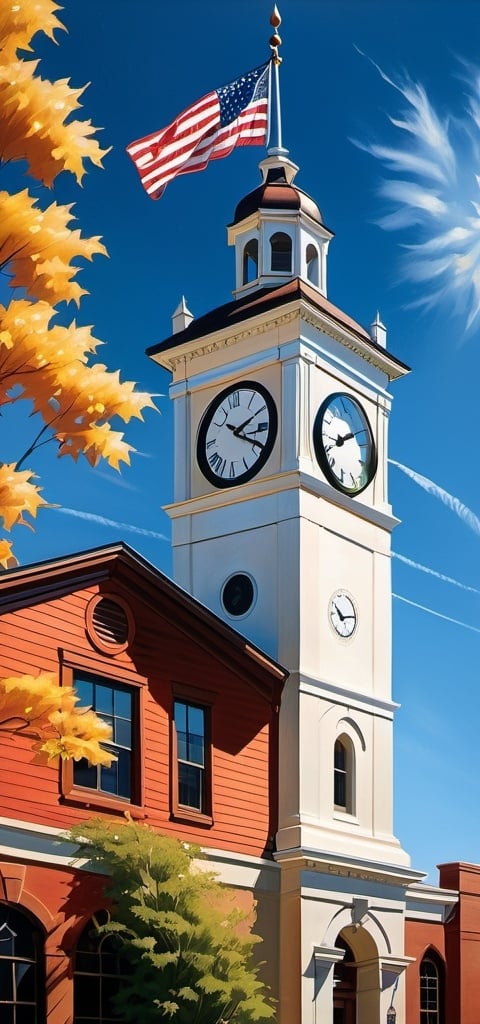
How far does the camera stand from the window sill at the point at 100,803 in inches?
975

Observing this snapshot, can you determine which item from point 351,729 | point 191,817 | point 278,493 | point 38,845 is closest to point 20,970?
point 38,845

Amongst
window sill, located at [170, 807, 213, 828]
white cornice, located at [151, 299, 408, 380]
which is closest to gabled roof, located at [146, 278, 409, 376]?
white cornice, located at [151, 299, 408, 380]

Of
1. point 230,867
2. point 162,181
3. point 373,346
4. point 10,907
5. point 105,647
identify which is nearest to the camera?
point 10,907

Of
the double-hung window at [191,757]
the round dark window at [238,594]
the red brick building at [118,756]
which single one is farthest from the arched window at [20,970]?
the round dark window at [238,594]

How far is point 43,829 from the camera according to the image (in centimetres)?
2397

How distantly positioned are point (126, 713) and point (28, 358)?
10.9 m

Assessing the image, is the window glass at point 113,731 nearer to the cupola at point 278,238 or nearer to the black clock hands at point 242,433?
the black clock hands at point 242,433

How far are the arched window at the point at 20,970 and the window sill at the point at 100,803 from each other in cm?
206

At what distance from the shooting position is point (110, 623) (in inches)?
1052

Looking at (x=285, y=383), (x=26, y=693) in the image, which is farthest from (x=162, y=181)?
(x=26, y=693)

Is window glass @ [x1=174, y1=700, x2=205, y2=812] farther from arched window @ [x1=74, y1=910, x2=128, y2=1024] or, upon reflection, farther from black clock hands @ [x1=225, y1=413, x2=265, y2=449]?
black clock hands @ [x1=225, y1=413, x2=265, y2=449]

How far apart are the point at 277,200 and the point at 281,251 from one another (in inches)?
47.4

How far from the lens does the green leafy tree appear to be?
23.3 metres

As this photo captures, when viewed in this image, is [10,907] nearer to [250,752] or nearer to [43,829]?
[43,829]
